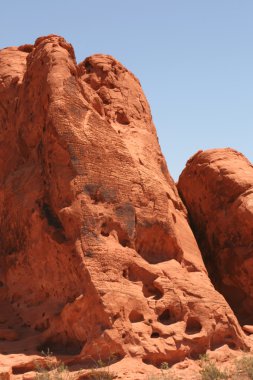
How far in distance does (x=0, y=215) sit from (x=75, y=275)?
9.21ft

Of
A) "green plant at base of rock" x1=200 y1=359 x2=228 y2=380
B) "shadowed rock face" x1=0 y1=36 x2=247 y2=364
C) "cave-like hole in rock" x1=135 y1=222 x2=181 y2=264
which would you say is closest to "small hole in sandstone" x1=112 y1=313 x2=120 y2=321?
"shadowed rock face" x1=0 y1=36 x2=247 y2=364

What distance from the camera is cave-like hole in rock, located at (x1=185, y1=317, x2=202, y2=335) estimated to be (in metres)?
10.5

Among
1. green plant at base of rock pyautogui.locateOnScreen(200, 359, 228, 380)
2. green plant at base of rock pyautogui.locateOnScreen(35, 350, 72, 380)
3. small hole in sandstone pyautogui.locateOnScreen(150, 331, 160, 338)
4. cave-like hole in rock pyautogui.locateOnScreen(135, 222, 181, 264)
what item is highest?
cave-like hole in rock pyautogui.locateOnScreen(135, 222, 181, 264)

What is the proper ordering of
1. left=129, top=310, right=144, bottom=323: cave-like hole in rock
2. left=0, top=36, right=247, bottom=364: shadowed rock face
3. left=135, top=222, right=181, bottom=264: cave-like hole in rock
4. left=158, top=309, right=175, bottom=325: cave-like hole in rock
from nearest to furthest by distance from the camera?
1. left=0, top=36, right=247, bottom=364: shadowed rock face
2. left=129, top=310, right=144, bottom=323: cave-like hole in rock
3. left=158, top=309, right=175, bottom=325: cave-like hole in rock
4. left=135, top=222, right=181, bottom=264: cave-like hole in rock

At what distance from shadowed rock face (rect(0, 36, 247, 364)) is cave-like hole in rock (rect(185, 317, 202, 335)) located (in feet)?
0.06

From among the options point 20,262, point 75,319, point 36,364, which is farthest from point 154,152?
point 36,364

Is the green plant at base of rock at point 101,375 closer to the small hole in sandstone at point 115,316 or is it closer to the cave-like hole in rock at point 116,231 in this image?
Result: the small hole in sandstone at point 115,316

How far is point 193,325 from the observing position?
1059cm

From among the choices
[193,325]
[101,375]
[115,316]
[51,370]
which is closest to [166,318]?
[193,325]

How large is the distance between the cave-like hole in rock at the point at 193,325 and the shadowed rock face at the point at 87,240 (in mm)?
17

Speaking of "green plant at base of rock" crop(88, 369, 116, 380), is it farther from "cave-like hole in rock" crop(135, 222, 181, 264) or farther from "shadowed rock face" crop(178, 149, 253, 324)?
"shadowed rock face" crop(178, 149, 253, 324)

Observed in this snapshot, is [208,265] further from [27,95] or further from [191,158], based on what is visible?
[27,95]

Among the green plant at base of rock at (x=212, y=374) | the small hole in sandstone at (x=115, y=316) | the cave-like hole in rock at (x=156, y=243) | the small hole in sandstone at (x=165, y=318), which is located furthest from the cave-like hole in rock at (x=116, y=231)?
the green plant at base of rock at (x=212, y=374)

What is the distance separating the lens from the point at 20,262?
37.5ft
